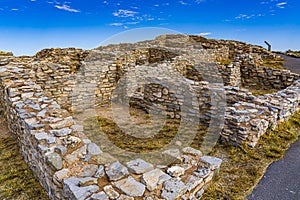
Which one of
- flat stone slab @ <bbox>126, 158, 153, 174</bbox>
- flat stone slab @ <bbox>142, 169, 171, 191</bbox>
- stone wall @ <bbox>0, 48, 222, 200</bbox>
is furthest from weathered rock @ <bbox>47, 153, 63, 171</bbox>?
flat stone slab @ <bbox>142, 169, 171, 191</bbox>

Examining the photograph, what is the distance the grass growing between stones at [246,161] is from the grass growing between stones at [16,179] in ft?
12.0

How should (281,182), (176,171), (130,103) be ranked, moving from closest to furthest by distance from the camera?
1. (176,171)
2. (281,182)
3. (130,103)

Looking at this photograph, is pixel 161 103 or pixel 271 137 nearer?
pixel 271 137

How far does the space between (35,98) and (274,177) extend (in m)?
6.44

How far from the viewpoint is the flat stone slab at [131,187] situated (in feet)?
10.4

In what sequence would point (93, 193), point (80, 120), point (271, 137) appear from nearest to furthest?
point (93, 193)
point (271, 137)
point (80, 120)

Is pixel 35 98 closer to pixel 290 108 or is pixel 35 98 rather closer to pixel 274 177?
pixel 274 177

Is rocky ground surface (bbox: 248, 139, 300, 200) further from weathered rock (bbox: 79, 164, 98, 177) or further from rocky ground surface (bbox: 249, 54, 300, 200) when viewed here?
weathered rock (bbox: 79, 164, 98, 177)

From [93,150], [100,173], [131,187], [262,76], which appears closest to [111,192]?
[131,187]

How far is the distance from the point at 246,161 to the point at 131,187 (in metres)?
3.38

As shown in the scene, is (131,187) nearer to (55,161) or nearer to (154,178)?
(154,178)

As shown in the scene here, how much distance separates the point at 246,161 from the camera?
17.3 feet

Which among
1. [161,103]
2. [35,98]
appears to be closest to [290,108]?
[161,103]

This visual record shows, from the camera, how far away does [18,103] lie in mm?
5711
